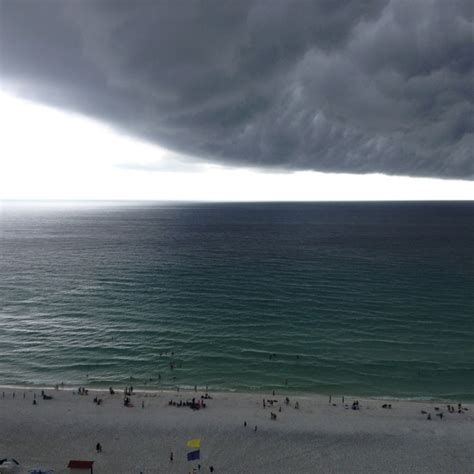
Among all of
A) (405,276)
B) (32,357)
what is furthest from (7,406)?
(405,276)

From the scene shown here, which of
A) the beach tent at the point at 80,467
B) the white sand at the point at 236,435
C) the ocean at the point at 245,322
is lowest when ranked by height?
the white sand at the point at 236,435

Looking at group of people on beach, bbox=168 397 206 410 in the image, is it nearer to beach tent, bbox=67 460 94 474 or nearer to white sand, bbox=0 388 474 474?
white sand, bbox=0 388 474 474

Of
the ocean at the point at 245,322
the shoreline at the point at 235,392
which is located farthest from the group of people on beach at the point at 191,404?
the ocean at the point at 245,322

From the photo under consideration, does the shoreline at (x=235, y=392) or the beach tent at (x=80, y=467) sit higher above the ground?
the beach tent at (x=80, y=467)

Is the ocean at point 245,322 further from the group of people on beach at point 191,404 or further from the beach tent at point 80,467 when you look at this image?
the beach tent at point 80,467

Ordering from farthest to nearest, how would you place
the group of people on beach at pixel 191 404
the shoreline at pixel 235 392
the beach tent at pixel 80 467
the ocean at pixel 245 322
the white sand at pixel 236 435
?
the ocean at pixel 245 322, the shoreline at pixel 235 392, the group of people on beach at pixel 191 404, the white sand at pixel 236 435, the beach tent at pixel 80 467

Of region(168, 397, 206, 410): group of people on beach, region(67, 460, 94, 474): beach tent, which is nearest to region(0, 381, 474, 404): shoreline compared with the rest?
region(168, 397, 206, 410): group of people on beach
